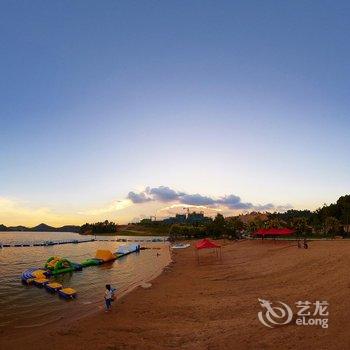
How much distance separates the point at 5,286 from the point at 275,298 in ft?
92.6

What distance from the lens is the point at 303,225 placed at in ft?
250

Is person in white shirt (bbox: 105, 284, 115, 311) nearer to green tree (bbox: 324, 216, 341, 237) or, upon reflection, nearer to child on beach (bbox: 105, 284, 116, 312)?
child on beach (bbox: 105, 284, 116, 312)

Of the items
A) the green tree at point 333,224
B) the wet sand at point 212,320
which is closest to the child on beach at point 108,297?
the wet sand at point 212,320

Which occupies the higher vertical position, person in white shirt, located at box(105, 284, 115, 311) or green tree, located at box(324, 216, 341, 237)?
green tree, located at box(324, 216, 341, 237)

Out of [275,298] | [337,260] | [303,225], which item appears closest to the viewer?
[275,298]

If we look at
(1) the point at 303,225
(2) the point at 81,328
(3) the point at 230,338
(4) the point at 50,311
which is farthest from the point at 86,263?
(1) the point at 303,225

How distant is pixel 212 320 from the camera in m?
16.8

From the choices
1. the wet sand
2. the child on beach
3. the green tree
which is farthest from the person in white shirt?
the green tree

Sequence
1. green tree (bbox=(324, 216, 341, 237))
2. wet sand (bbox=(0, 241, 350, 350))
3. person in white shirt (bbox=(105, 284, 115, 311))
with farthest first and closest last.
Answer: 1. green tree (bbox=(324, 216, 341, 237))
2. person in white shirt (bbox=(105, 284, 115, 311))
3. wet sand (bbox=(0, 241, 350, 350))

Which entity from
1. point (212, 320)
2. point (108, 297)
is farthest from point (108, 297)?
point (212, 320)

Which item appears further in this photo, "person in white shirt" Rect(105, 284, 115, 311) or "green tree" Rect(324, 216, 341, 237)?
"green tree" Rect(324, 216, 341, 237)

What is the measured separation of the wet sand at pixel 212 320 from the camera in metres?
13.2

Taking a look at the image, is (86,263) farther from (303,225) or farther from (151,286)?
(303,225)

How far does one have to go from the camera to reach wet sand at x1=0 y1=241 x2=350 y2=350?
43.2ft
